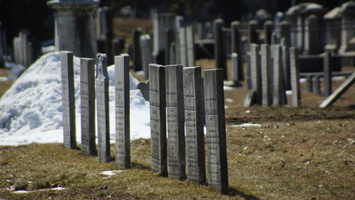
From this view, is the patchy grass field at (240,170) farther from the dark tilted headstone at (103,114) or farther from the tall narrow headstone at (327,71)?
the tall narrow headstone at (327,71)

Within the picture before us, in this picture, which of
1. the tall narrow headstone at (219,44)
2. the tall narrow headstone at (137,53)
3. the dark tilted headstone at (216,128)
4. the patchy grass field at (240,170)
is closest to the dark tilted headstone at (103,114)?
Result: the patchy grass field at (240,170)

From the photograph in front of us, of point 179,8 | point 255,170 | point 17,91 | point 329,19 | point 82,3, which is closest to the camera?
point 255,170

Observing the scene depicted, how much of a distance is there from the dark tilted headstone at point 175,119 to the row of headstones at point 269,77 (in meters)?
5.91

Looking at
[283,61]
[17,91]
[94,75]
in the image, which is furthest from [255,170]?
[283,61]

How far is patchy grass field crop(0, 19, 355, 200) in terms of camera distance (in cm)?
596

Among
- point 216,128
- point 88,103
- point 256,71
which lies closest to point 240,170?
point 216,128

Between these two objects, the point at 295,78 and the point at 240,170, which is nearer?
the point at 240,170

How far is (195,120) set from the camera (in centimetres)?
599

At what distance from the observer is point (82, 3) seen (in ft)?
37.7

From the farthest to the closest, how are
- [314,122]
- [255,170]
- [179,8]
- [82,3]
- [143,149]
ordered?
[179,8]
[82,3]
[314,122]
[143,149]
[255,170]

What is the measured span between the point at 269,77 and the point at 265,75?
15cm

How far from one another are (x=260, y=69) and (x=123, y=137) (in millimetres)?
6004

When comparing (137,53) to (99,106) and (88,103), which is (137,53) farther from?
(99,106)

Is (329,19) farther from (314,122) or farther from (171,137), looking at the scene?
(171,137)
